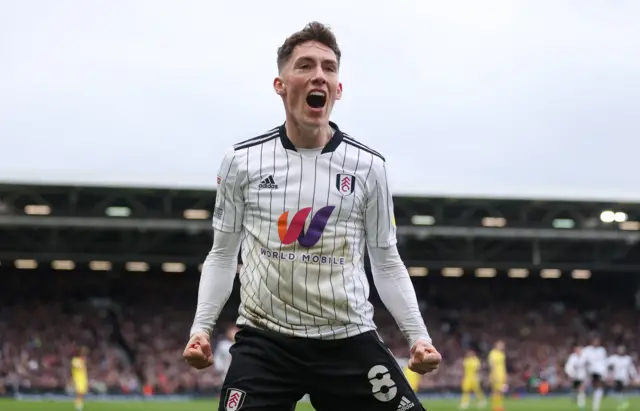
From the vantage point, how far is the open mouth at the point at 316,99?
12.1ft

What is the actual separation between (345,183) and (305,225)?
244mm

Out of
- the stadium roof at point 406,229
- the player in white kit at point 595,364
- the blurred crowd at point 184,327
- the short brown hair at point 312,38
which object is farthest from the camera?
the blurred crowd at point 184,327

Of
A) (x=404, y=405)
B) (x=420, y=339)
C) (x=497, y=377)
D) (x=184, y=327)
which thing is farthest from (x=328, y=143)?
(x=184, y=327)

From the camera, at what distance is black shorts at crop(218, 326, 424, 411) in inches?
141

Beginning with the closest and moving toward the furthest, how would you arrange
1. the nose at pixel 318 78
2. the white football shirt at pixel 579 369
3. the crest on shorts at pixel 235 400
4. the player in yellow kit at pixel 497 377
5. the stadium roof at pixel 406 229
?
the crest on shorts at pixel 235 400
the nose at pixel 318 78
the player in yellow kit at pixel 497 377
the white football shirt at pixel 579 369
the stadium roof at pixel 406 229

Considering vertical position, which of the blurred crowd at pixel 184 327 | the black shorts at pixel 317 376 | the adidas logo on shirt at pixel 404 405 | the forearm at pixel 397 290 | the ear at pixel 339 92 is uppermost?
the ear at pixel 339 92

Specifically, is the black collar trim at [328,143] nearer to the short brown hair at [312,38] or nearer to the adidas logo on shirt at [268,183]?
the adidas logo on shirt at [268,183]

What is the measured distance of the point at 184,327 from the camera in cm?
3372

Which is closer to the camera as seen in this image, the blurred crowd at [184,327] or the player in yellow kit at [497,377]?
the player in yellow kit at [497,377]

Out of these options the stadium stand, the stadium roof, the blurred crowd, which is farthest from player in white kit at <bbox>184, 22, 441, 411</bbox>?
the blurred crowd

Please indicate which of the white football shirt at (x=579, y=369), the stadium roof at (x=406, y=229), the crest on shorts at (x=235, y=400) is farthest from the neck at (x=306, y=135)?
the stadium roof at (x=406, y=229)

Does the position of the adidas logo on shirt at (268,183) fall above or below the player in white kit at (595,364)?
above

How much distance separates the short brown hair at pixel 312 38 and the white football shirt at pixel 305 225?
32cm

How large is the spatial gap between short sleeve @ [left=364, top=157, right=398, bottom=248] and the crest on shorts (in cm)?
81
